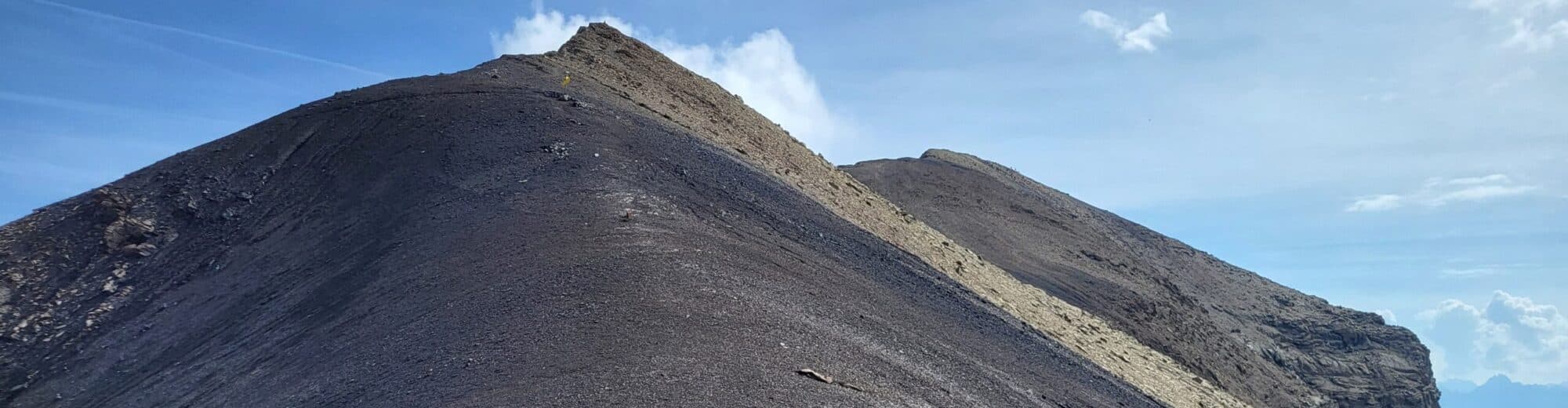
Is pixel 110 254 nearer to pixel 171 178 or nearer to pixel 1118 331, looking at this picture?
pixel 171 178

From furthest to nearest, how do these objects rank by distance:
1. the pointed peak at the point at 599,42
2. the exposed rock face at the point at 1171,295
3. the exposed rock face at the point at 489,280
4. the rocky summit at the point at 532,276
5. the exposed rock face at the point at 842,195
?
the exposed rock face at the point at 1171,295, the pointed peak at the point at 599,42, the exposed rock face at the point at 842,195, the rocky summit at the point at 532,276, the exposed rock face at the point at 489,280

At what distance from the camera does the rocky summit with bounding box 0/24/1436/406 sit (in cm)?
1355

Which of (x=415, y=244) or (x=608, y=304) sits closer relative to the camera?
(x=608, y=304)

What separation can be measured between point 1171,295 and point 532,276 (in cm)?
3098

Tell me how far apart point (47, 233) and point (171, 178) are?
2512 millimetres

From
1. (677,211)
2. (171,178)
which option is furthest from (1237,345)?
(171,178)

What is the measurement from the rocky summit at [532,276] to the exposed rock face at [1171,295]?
9.81ft

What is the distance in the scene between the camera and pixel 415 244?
17.3m

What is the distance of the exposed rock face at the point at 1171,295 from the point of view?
3466 cm

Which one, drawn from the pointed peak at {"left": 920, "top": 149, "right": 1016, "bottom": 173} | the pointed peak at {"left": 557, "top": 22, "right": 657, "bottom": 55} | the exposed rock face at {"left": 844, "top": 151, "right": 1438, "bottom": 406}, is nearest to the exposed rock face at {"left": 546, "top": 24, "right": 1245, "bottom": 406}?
the pointed peak at {"left": 557, "top": 22, "right": 657, "bottom": 55}

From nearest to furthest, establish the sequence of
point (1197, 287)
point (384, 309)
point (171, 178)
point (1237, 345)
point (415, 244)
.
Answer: point (384, 309) → point (415, 244) → point (171, 178) → point (1237, 345) → point (1197, 287)

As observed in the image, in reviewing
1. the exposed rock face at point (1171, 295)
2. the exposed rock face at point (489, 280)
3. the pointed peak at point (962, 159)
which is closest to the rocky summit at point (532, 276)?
the exposed rock face at point (489, 280)

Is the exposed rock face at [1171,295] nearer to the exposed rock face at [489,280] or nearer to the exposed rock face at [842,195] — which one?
the exposed rock face at [842,195]

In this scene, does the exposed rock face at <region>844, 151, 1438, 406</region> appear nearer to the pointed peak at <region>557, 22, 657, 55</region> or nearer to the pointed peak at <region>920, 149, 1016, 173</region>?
the pointed peak at <region>920, 149, 1016, 173</region>
